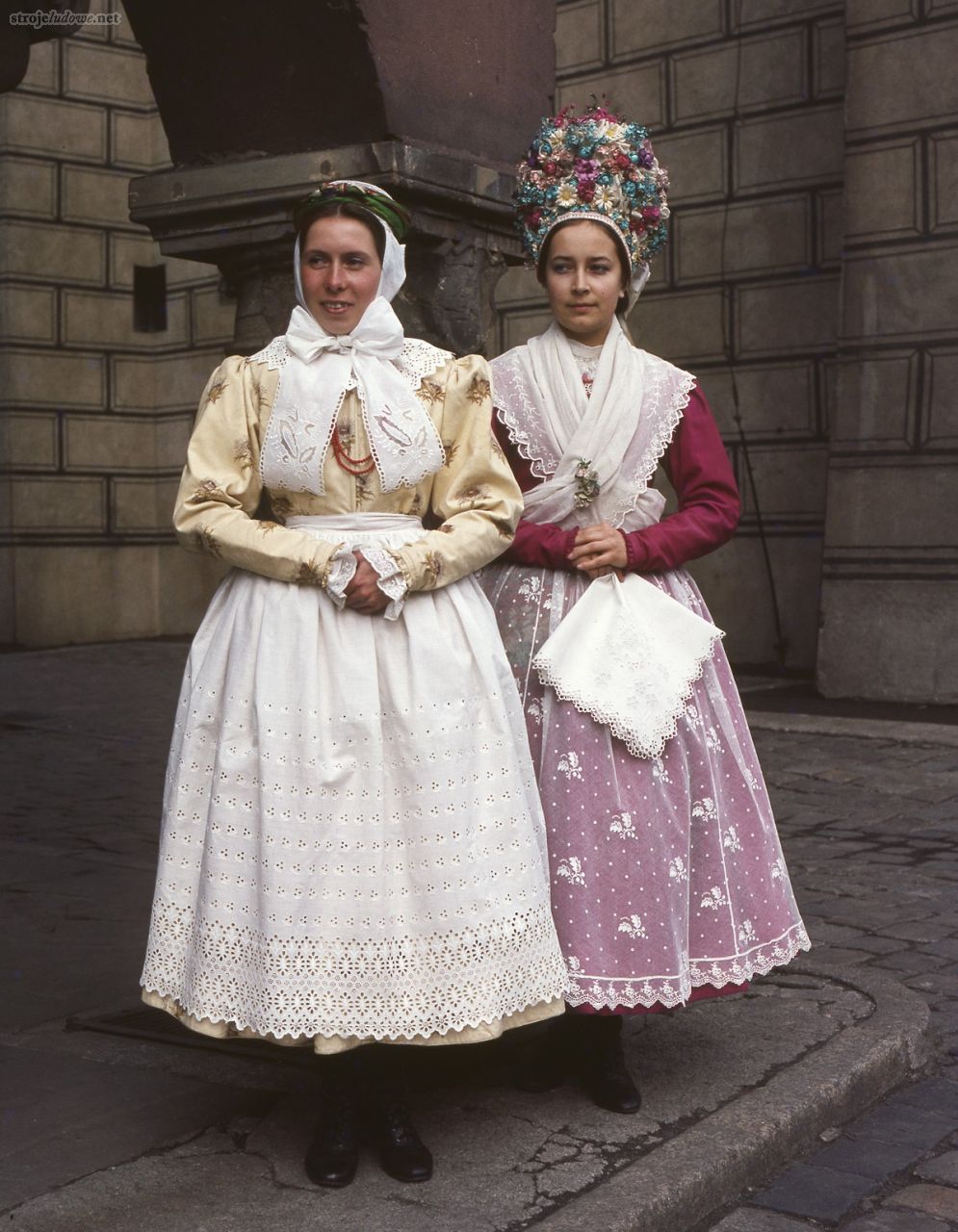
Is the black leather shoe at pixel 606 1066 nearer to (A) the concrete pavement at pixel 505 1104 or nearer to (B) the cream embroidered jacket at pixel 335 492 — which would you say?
(A) the concrete pavement at pixel 505 1104

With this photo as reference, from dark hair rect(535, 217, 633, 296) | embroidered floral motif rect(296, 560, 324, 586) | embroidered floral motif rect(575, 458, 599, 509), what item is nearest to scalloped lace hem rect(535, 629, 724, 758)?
embroidered floral motif rect(575, 458, 599, 509)

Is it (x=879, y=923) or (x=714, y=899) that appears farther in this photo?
(x=879, y=923)

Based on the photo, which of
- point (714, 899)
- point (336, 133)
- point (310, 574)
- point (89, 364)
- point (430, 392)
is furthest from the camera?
point (89, 364)

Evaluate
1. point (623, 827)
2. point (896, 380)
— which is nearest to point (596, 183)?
point (623, 827)

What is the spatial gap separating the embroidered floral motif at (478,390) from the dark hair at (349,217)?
1.02 feet

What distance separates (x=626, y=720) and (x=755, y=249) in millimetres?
8345

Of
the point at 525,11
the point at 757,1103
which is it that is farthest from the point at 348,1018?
the point at 525,11

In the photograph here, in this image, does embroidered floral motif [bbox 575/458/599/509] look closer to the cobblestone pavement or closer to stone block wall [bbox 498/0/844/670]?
the cobblestone pavement

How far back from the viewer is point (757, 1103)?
11.5 ft

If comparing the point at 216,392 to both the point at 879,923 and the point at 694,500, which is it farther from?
the point at 879,923

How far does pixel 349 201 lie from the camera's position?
3.23m

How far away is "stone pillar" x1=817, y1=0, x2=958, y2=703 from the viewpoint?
9.66m

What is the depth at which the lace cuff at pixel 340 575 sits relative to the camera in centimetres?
310

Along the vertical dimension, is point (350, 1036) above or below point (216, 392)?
Answer: below
